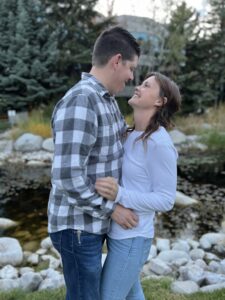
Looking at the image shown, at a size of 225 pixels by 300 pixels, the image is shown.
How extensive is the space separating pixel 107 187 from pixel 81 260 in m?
0.33

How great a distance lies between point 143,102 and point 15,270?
10.1ft

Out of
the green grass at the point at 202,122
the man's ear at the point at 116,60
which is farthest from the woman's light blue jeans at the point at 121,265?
the green grass at the point at 202,122

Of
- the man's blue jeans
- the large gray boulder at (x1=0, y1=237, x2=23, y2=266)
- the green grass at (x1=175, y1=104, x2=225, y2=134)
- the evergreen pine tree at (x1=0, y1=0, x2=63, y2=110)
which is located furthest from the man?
the evergreen pine tree at (x1=0, y1=0, x2=63, y2=110)

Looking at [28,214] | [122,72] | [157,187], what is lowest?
[28,214]

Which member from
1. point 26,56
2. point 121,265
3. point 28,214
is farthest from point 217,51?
point 121,265

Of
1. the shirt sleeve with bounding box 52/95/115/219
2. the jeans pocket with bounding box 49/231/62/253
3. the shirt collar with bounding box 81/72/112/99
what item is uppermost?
the shirt collar with bounding box 81/72/112/99

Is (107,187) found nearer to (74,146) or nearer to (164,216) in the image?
(74,146)

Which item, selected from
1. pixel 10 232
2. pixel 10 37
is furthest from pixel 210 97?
pixel 10 232

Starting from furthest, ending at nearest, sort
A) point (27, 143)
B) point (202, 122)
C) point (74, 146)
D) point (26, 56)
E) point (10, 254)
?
point (26, 56), point (202, 122), point (27, 143), point (10, 254), point (74, 146)

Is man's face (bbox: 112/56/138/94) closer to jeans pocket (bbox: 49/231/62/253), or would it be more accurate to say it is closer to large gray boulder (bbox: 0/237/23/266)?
jeans pocket (bbox: 49/231/62/253)

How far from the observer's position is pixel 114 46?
164 centimetres

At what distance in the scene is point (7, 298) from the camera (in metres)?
3.01

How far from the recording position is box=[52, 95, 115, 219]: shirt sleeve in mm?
1507

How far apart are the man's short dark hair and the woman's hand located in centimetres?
48
